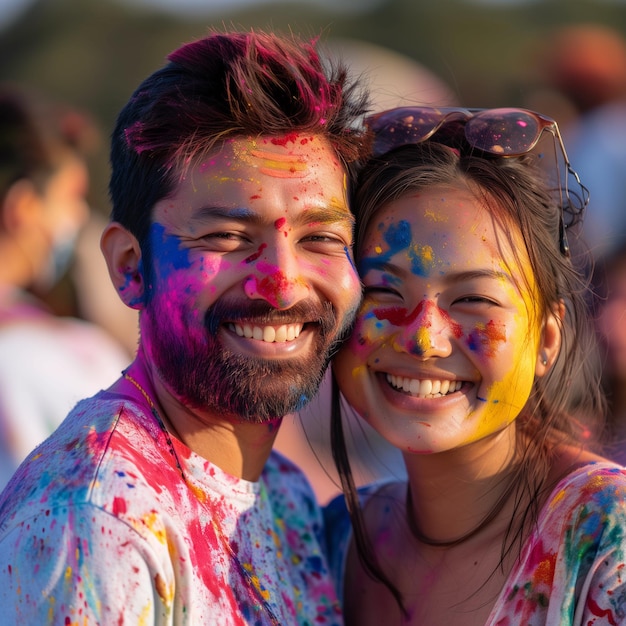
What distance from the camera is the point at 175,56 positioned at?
2.31m

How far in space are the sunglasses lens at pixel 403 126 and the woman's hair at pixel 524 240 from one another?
30 millimetres

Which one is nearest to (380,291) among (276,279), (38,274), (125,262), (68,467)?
(276,279)

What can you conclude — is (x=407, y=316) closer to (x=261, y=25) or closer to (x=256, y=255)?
(x=256, y=255)

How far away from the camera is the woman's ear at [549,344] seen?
8.08 ft

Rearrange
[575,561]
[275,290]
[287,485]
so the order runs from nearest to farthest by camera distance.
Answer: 1. [575,561]
2. [275,290]
3. [287,485]

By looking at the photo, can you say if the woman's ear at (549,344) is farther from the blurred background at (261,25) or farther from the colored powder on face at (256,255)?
the blurred background at (261,25)

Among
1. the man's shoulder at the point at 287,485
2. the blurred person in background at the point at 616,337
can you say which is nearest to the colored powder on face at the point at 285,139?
the man's shoulder at the point at 287,485

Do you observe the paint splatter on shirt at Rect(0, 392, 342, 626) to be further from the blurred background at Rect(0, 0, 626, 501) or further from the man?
the blurred background at Rect(0, 0, 626, 501)

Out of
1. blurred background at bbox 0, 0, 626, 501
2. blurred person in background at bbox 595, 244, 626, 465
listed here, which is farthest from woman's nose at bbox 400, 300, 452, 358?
blurred background at bbox 0, 0, 626, 501

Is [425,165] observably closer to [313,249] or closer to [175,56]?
[313,249]

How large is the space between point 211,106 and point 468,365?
0.94 m

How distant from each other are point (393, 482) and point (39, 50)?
1309 centimetres

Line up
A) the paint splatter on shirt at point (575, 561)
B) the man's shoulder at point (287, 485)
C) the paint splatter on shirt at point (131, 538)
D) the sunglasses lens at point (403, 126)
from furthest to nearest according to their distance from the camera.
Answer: the man's shoulder at point (287, 485) → the sunglasses lens at point (403, 126) → the paint splatter on shirt at point (575, 561) → the paint splatter on shirt at point (131, 538)

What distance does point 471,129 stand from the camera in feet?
8.21
